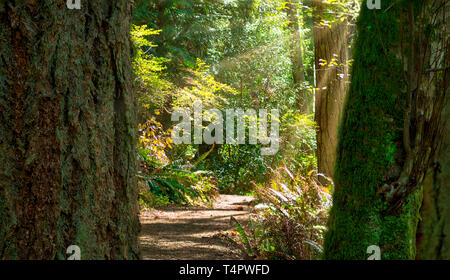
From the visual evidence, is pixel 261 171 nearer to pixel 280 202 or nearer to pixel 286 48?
pixel 286 48

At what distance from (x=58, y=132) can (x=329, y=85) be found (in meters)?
6.80

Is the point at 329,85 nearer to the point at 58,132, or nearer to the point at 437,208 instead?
the point at 437,208

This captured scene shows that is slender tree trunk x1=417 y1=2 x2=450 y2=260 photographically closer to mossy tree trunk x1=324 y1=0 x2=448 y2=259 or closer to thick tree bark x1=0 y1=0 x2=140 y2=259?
mossy tree trunk x1=324 y1=0 x2=448 y2=259

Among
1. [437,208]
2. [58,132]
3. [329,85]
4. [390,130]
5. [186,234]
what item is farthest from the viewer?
[329,85]

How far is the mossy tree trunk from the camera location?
8.79ft

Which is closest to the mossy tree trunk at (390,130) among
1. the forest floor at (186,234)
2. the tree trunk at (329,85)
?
the forest floor at (186,234)

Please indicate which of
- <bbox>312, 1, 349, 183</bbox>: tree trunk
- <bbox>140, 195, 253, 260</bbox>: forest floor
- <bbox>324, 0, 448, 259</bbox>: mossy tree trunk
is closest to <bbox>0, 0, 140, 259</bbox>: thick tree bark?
<bbox>324, 0, 448, 259</bbox>: mossy tree trunk

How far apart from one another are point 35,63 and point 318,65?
702 cm

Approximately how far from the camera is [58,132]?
194cm

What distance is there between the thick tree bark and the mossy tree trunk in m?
1.56

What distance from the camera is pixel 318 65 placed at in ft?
27.2

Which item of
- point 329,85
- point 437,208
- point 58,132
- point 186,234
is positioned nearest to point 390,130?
point 437,208

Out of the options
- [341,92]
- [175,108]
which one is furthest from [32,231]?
[175,108]

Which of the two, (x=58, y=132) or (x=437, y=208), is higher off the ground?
(x=58, y=132)
